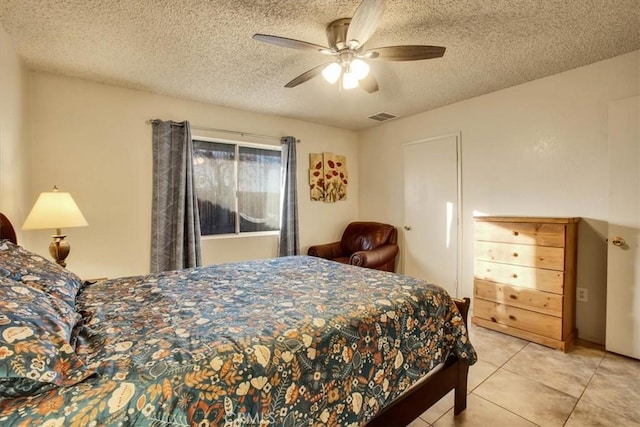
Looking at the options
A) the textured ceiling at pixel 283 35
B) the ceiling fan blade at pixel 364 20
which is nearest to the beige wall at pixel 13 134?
the textured ceiling at pixel 283 35

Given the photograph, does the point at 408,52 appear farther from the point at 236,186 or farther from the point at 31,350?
the point at 236,186

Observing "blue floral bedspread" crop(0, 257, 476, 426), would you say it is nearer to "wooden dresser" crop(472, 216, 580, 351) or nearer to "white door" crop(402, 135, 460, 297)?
"wooden dresser" crop(472, 216, 580, 351)

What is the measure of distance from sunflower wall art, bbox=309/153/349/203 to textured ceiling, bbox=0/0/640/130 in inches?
50.8

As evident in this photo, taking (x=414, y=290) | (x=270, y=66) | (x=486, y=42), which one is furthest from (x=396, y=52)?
(x=414, y=290)

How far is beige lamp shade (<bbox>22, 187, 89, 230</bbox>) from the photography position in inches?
82.2

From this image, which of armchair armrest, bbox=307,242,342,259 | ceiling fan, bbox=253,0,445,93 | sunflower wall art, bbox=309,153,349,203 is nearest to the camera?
ceiling fan, bbox=253,0,445,93

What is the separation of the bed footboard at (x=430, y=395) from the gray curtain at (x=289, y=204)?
2.43 metres

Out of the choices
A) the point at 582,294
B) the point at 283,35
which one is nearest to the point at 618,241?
the point at 582,294

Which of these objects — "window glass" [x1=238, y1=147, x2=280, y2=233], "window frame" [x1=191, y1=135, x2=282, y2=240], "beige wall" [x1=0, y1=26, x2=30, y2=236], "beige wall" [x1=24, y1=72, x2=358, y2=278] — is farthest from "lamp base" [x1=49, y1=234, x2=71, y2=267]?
"window glass" [x1=238, y1=147, x2=280, y2=233]

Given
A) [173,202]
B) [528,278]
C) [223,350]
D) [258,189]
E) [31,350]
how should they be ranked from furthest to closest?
[258,189], [173,202], [528,278], [223,350], [31,350]

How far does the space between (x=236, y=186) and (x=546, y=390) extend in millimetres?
3425

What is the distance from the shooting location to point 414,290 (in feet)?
5.41

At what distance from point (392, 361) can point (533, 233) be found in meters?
2.01

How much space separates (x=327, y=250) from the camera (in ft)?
13.7
